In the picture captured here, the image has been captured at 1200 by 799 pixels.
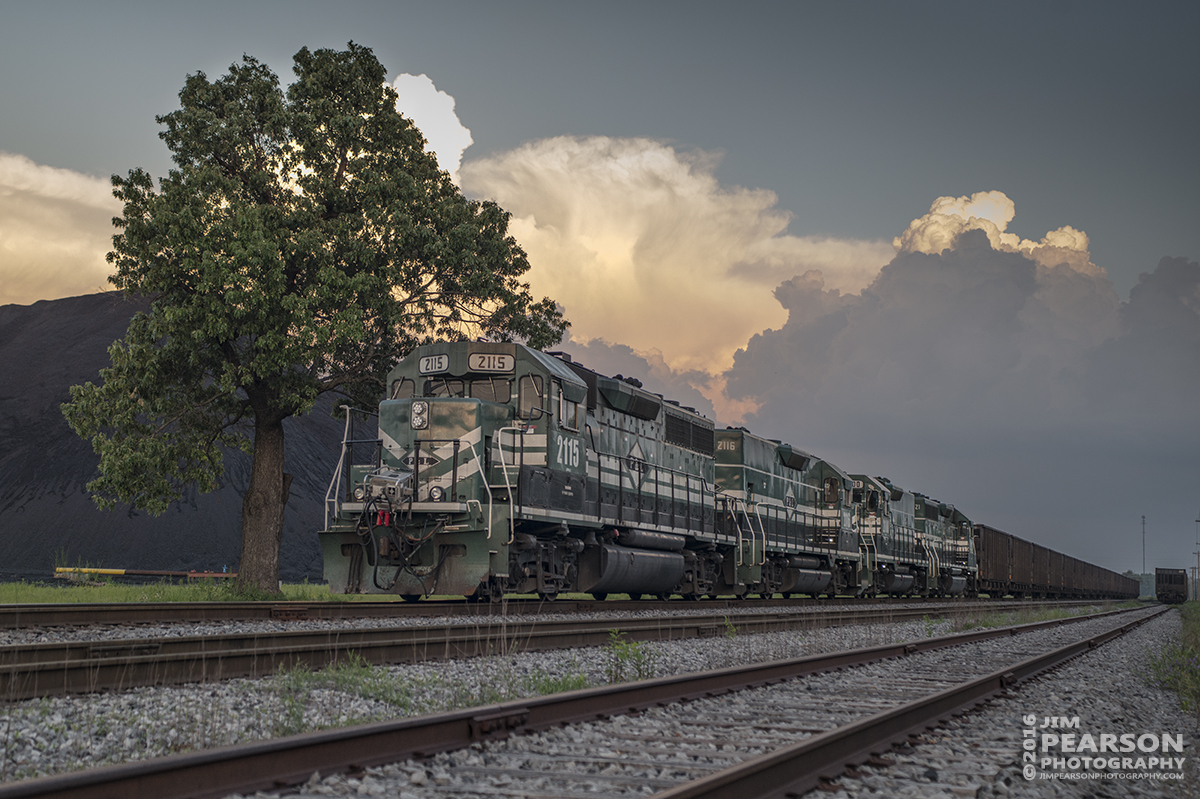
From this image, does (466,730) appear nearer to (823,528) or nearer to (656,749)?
(656,749)

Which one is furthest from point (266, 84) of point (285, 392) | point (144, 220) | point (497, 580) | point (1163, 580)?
point (1163, 580)

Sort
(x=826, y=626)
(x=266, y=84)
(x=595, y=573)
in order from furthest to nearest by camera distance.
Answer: (x=266, y=84) → (x=595, y=573) → (x=826, y=626)

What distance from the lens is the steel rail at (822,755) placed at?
405 cm

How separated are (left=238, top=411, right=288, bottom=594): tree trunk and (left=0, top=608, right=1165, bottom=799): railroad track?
564 inches

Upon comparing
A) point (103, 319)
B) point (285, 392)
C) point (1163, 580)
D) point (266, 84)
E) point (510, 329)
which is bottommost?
point (1163, 580)

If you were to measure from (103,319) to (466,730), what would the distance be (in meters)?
120

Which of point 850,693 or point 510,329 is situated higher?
point 510,329

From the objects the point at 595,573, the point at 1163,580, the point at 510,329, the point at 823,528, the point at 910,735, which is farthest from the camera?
the point at 1163,580

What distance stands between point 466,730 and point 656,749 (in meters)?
1.07

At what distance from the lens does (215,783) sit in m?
4.01

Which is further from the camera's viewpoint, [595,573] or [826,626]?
[595,573]

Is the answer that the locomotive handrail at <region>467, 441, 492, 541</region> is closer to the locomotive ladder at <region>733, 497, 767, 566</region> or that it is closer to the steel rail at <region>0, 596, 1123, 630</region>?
the steel rail at <region>0, 596, 1123, 630</region>

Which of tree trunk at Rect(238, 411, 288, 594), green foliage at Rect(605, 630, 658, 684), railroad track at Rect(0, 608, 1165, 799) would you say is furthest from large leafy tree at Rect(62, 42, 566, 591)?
railroad track at Rect(0, 608, 1165, 799)

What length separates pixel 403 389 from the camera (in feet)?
51.4
